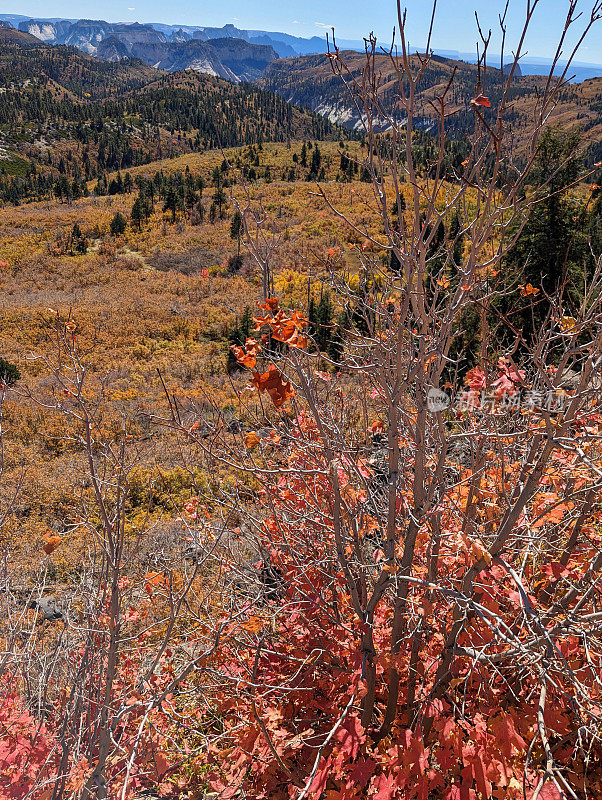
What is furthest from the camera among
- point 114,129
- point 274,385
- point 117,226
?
point 114,129

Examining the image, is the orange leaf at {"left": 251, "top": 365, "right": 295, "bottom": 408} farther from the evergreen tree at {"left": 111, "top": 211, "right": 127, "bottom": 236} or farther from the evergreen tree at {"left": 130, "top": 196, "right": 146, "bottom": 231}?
the evergreen tree at {"left": 130, "top": 196, "right": 146, "bottom": 231}

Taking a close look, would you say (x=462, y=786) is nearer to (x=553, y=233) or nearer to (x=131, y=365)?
(x=553, y=233)

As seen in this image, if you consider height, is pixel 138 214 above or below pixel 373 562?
below

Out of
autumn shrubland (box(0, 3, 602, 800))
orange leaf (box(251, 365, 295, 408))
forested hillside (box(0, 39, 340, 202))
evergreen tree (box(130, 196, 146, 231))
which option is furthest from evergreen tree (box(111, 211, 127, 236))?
forested hillside (box(0, 39, 340, 202))

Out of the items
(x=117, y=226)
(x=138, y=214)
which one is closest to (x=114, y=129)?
(x=138, y=214)

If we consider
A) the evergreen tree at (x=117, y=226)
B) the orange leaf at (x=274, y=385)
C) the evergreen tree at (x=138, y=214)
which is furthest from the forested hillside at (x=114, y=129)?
the orange leaf at (x=274, y=385)

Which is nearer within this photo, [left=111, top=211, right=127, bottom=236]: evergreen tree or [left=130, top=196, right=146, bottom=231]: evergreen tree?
[left=111, top=211, right=127, bottom=236]: evergreen tree

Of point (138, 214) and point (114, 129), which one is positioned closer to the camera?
point (138, 214)

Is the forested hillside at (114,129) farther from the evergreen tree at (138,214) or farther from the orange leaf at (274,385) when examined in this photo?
the orange leaf at (274,385)

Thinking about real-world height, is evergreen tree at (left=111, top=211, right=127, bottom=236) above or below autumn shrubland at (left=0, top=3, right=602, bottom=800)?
below

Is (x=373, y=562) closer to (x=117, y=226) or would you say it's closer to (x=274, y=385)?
(x=274, y=385)

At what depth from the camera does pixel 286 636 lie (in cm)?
303

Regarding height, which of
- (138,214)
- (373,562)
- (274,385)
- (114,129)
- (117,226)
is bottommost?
(117,226)

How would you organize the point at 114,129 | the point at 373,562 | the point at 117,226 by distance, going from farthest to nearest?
the point at 114,129 → the point at 117,226 → the point at 373,562
